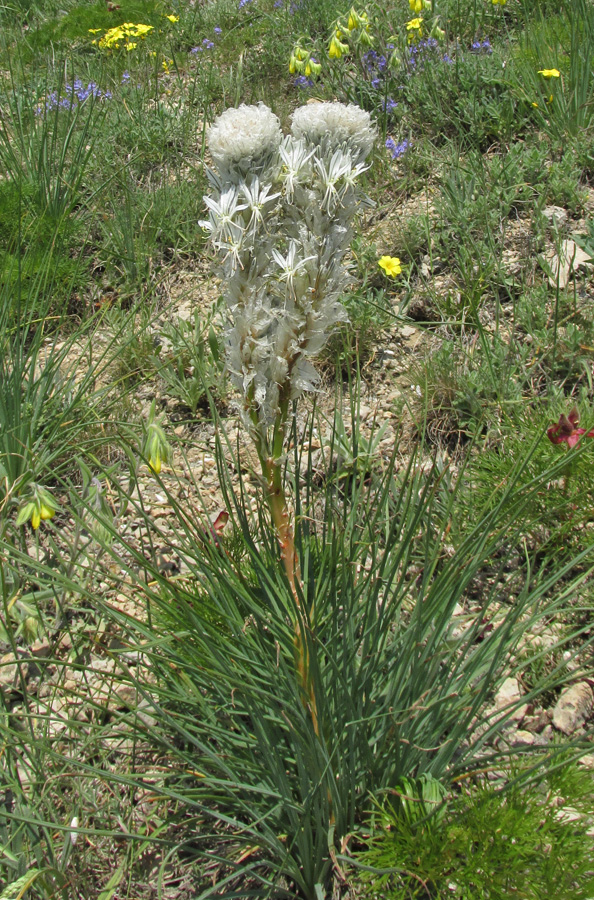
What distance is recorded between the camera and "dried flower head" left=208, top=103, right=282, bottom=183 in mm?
1150

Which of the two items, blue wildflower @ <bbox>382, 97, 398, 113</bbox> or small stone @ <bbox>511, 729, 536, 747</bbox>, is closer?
small stone @ <bbox>511, 729, 536, 747</bbox>

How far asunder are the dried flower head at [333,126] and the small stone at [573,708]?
59.2 inches

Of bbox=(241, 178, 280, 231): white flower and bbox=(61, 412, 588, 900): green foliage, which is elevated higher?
bbox=(241, 178, 280, 231): white flower

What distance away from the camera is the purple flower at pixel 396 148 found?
3.59 m

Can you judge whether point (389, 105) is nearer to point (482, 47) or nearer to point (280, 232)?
point (482, 47)

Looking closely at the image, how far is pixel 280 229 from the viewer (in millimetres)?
1352

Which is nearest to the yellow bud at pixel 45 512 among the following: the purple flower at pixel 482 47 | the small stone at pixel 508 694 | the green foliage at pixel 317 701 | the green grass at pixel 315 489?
the green grass at pixel 315 489

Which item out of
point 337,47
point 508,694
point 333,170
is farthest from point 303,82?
point 508,694

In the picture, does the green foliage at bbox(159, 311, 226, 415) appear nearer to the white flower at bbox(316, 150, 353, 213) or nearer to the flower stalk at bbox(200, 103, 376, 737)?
the flower stalk at bbox(200, 103, 376, 737)

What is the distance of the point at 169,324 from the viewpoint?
2982mm

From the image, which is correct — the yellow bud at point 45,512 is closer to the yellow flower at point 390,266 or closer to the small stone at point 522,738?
the small stone at point 522,738

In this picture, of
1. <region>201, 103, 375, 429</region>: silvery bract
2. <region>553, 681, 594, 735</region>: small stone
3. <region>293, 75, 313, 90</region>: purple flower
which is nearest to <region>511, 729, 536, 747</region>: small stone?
<region>553, 681, 594, 735</region>: small stone

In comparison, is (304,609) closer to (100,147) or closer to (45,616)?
(45,616)

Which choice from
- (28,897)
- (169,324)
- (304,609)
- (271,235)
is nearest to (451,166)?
(169,324)
